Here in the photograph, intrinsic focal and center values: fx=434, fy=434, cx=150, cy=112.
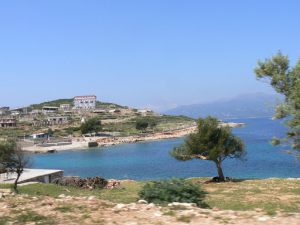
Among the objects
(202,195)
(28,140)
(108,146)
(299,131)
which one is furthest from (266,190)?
(28,140)

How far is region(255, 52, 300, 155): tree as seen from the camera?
21764 millimetres

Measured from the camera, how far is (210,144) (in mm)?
50000

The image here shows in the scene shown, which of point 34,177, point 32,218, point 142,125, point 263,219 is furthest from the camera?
point 142,125

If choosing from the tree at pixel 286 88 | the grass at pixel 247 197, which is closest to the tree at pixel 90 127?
the grass at pixel 247 197

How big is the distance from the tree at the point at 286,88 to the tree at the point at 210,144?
85.8 feet

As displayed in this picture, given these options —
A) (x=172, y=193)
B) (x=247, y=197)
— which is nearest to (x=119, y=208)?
(x=172, y=193)

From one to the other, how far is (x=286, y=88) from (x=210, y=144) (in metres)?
27.1

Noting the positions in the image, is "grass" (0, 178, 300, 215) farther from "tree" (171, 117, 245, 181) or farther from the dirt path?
"tree" (171, 117, 245, 181)

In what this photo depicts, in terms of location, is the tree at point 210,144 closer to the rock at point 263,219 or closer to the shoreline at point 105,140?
the rock at point 263,219

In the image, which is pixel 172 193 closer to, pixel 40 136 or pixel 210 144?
pixel 210 144

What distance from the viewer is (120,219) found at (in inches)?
539

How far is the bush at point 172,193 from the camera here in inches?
707

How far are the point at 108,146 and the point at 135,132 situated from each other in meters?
43.5

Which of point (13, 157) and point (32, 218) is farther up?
point (13, 157)
